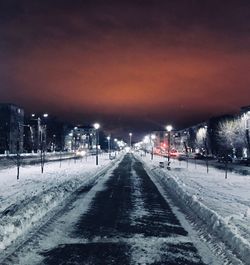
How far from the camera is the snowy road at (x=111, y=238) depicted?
10031 millimetres

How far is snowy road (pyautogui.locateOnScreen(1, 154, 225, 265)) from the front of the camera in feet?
32.9

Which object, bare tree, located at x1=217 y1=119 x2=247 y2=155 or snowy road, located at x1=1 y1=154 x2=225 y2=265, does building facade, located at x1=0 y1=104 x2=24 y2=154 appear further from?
snowy road, located at x1=1 y1=154 x2=225 y2=265

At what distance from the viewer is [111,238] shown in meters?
12.2

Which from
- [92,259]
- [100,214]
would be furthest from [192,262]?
[100,214]

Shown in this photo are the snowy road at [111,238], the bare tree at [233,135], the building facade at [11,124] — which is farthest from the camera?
the building facade at [11,124]

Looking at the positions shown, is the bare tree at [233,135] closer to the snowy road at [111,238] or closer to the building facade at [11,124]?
the building facade at [11,124]

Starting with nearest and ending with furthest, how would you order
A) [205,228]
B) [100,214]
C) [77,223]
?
[205,228] → [77,223] → [100,214]

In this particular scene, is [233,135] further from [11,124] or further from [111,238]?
[111,238]

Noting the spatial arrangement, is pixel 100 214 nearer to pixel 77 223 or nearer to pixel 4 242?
pixel 77 223

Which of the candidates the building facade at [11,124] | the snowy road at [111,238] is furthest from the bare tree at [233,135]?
the snowy road at [111,238]

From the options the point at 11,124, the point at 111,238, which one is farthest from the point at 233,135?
the point at 111,238

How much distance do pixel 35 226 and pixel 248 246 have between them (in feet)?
22.7

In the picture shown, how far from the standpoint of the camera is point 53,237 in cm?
1233

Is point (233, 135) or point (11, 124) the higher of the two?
point (11, 124)
